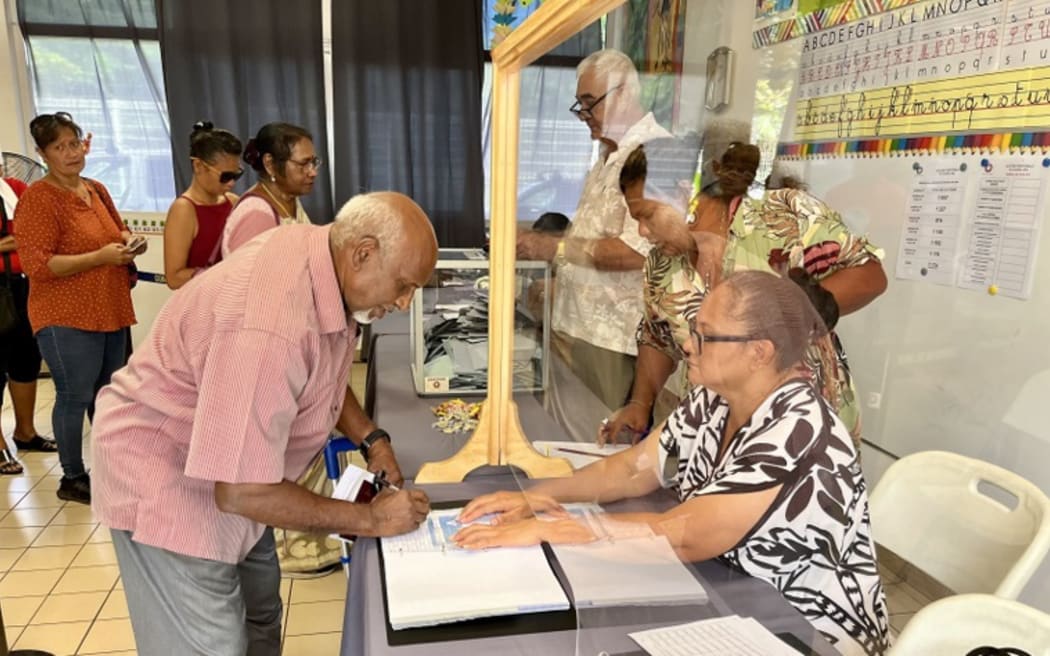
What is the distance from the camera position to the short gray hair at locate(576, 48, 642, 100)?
1224 mm

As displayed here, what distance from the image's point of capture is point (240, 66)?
4.32 m

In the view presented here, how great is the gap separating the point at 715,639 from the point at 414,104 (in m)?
4.26

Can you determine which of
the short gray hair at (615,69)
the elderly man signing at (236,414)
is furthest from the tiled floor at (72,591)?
the short gray hair at (615,69)

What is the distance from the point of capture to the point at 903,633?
796mm

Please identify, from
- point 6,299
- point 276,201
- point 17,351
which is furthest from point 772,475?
point 17,351

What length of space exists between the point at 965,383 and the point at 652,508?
486 millimetres

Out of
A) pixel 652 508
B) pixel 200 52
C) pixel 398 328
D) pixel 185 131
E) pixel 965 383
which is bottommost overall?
pixel 398 328

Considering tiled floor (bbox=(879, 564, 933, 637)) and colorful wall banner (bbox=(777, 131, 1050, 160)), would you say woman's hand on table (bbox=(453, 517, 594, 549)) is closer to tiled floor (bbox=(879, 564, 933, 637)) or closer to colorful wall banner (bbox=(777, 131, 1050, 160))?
tiled floor (bbox=(879, 564, 933, 637))

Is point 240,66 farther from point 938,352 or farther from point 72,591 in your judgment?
point 938,352

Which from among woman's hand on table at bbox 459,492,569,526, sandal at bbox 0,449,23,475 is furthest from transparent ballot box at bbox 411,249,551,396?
sandal at bbox 0,449,23,475

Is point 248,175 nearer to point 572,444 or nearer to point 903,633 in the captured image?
point 572,444

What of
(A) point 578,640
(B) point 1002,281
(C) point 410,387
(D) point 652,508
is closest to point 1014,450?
(B) point 1002,281

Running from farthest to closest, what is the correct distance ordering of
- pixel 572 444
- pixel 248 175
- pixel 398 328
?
1. pixel 248 175
2. pixel 398 328
3. pixel 572 444

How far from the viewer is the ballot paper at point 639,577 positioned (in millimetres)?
897
